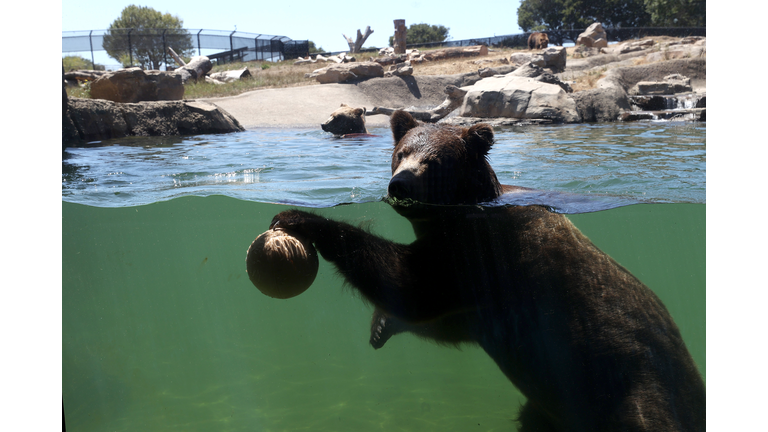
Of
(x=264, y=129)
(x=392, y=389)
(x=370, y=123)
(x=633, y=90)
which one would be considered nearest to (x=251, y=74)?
(x=264, y=129)

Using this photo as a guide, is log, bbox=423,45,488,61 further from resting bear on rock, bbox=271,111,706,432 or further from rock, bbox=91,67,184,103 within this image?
resting bear on rock, bbox=271,111,706,432

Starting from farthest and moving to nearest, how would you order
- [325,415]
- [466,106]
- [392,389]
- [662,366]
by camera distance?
[466,106]
[392,389]
[325,415]
[662,366]

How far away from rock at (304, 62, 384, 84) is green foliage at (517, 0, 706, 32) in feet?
14.6

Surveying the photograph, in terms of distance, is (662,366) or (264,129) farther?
(264,129)

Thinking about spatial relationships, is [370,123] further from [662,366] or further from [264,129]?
[662,366]

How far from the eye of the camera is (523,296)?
11.4 ft

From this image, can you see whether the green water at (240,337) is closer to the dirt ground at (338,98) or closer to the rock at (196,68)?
the dirt ground at (338,98)

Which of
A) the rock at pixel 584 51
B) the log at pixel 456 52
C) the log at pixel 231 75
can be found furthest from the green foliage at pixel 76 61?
the rock at pixel 584 51

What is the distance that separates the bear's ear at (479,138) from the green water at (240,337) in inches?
41.2

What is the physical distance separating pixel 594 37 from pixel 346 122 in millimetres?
14024

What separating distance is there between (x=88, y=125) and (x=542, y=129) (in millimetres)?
9553

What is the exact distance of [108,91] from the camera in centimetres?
1231

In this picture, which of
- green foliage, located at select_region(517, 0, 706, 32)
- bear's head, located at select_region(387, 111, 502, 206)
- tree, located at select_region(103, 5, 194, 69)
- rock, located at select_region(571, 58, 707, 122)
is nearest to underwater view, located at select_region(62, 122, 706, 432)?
bear's head, located at select_region(387, 111, 502, 206)

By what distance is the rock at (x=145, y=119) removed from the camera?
8.13 metres
